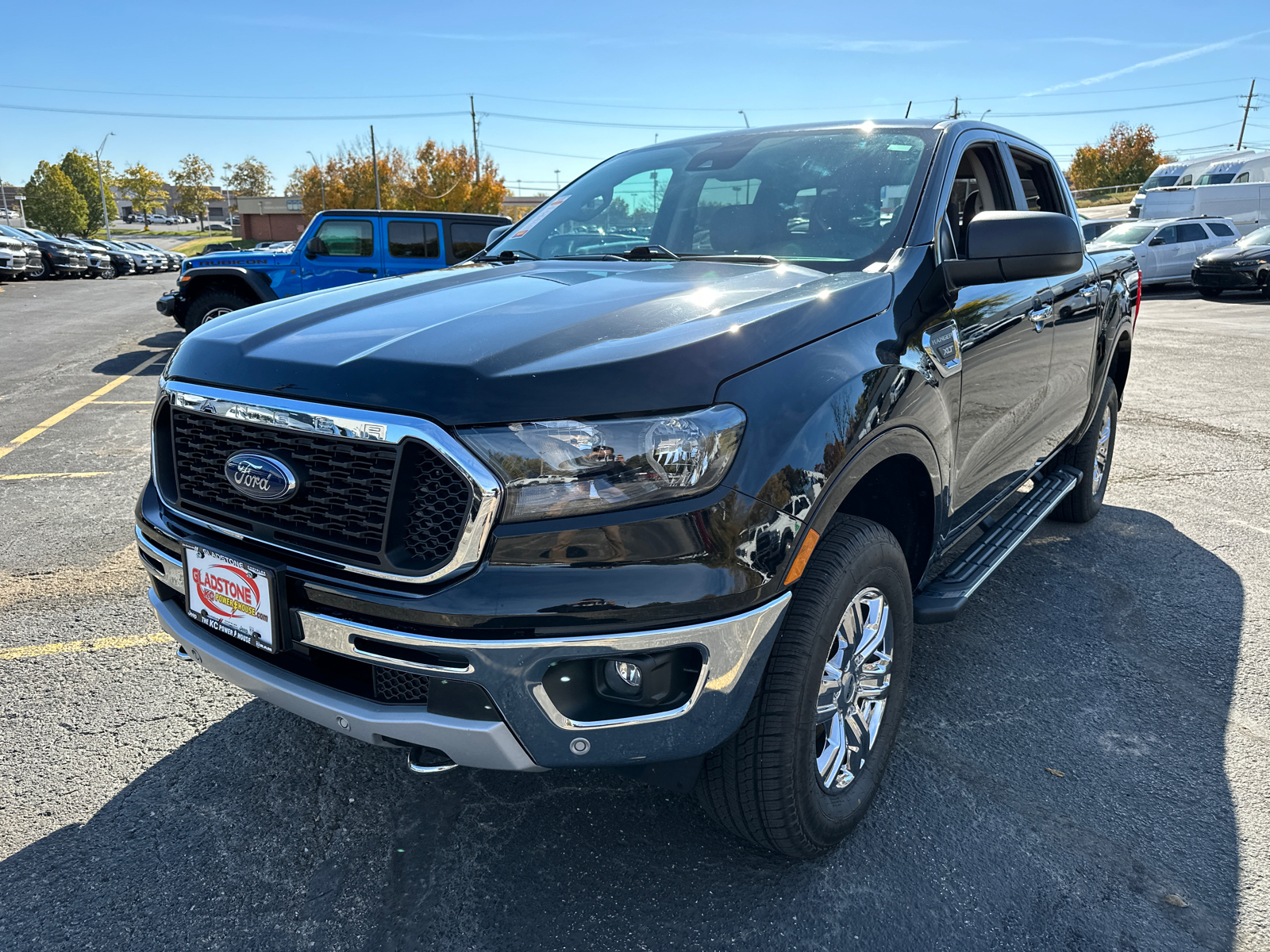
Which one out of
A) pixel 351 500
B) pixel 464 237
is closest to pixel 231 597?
pixel 351 500

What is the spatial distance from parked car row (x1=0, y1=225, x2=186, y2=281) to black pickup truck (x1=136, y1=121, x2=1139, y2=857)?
2685cm

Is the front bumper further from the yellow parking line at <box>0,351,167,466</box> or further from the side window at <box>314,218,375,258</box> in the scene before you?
the side window at <box>314,218,375,258</box>

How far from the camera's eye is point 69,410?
7.92 meters

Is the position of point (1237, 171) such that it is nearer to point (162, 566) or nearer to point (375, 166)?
point (162, 566)

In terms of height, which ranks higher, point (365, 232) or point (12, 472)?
point (365, 232)

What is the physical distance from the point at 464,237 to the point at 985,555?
10079 millimetres

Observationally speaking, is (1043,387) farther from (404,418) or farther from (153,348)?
(153,348)

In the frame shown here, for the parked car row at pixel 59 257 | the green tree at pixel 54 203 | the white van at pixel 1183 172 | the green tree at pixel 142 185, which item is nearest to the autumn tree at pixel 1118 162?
the white van at pixel 1183 172

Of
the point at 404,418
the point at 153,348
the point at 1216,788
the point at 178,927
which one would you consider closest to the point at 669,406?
the point at 404,418

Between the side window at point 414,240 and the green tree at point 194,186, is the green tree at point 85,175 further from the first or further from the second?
the side window at point 414,240

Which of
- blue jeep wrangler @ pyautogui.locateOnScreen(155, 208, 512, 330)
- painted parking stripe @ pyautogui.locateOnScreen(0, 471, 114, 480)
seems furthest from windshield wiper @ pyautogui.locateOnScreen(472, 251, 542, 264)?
blue jeep wrangler @ pyautogui.locateOnScreen(155, 208, 512, 330)

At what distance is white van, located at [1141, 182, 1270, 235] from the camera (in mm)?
27641

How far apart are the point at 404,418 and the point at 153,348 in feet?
40.2

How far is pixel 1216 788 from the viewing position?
2656 mm
